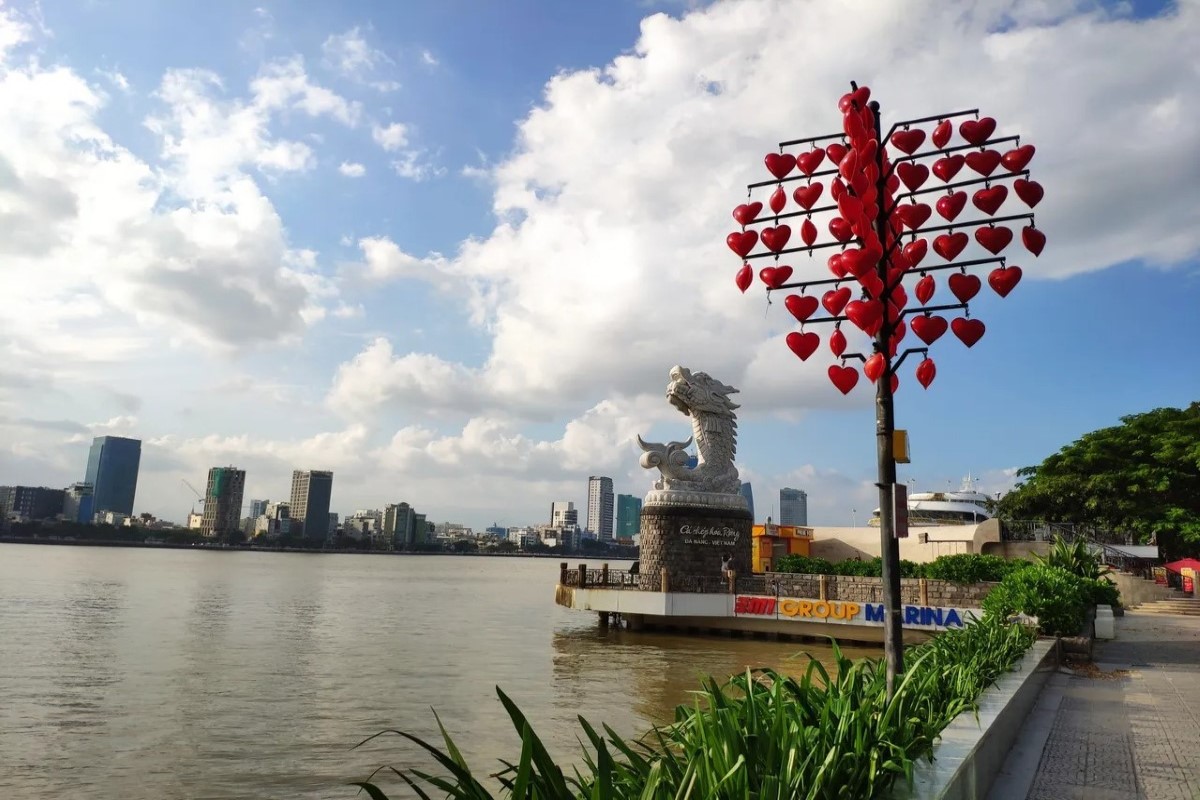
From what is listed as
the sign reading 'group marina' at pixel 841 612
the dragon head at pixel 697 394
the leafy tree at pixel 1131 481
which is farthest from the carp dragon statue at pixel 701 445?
the leafy tree at pixel 1131 481

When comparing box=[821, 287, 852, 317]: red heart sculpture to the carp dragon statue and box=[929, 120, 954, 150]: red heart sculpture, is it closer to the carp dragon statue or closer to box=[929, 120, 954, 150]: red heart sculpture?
box=[929, 120, 954, 150]: red heart sculpture

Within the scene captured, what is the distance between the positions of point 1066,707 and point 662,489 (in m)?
A: 18.2

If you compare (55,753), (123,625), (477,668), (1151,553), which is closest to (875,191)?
(55,753)

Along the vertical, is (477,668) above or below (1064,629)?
below

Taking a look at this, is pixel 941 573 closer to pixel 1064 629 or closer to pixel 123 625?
pixel 1064 629

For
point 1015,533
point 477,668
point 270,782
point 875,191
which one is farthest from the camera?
point 1015,533

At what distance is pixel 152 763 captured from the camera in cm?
1089

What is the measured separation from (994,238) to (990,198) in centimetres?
32

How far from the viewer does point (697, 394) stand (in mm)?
27438

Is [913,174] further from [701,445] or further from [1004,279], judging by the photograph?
[701,445]

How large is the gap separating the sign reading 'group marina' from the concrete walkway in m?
9.20

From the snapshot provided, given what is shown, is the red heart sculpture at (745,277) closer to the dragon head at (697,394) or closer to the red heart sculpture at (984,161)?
the red heart sculpture at (984,161)

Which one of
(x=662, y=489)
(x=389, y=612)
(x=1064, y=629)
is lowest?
(x=389, y=612)

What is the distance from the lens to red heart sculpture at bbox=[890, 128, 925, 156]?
6.71 m
